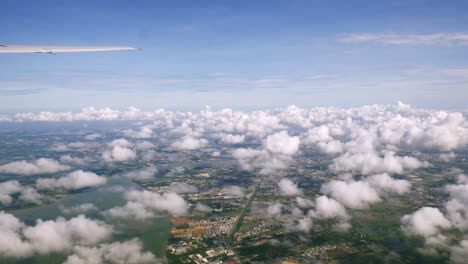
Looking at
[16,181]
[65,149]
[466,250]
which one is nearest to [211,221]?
[466,250]

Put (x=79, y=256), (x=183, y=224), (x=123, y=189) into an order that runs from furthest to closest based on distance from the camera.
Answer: (x=123, y=189) → (x=183, y=224) → (x=79, y=256)

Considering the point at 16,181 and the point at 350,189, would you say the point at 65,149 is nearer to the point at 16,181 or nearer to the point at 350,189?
the point at 16,181

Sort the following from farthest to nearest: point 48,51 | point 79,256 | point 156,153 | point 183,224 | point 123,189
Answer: point 156,153
point 123,189
point 183,224
point 79,256
point 48,51

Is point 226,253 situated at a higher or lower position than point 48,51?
lower

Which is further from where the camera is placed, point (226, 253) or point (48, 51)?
point (226, 253)

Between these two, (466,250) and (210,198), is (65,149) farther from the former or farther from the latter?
(466,250)

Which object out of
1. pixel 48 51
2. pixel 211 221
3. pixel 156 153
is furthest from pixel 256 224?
pixel 156 153

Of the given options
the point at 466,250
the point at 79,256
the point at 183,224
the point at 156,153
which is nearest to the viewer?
the point at 79,256

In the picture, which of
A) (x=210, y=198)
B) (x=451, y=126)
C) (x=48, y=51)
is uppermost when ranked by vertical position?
(x=48, y=51)

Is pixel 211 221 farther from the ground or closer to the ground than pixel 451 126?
closer to the ground
